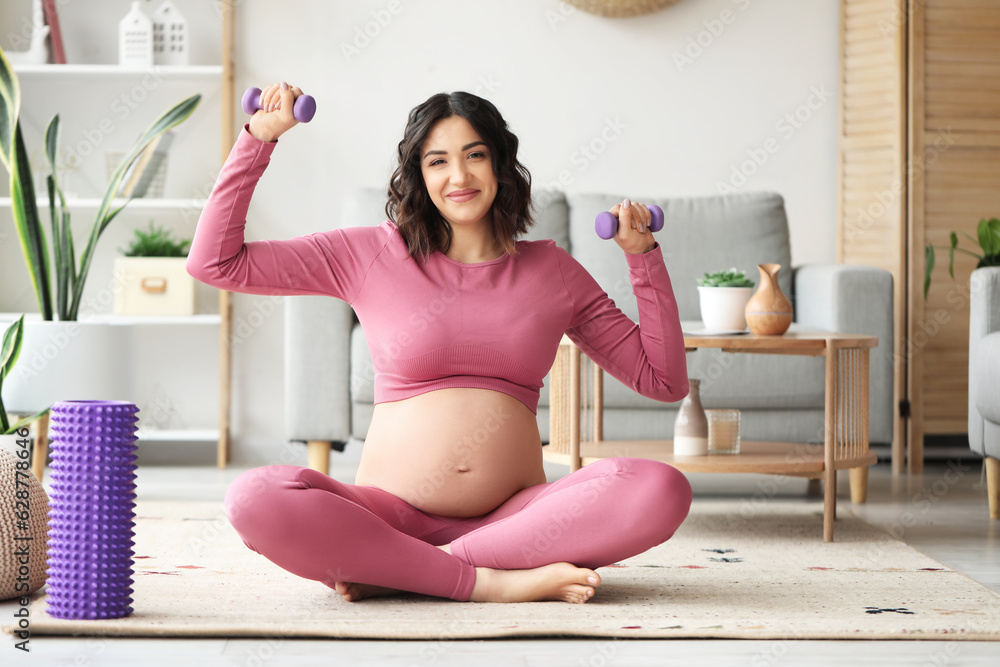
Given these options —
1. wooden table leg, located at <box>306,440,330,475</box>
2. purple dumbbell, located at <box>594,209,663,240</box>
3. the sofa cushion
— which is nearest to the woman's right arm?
purple dumbbell, located at <box>594,209,663,240</box>

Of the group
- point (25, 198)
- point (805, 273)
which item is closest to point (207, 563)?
point (25, 198)

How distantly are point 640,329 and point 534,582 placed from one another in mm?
438

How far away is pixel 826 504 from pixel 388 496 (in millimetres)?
1071

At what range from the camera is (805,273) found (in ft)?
10.3

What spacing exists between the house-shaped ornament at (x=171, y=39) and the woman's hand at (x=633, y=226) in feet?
8.04

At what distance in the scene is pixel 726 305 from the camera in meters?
2.37

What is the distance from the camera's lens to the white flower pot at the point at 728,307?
2365mm

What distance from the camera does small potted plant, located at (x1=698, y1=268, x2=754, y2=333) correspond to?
7.76 ft

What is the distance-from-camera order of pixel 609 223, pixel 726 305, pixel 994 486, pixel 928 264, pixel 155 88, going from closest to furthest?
pixel 609 223 < pixel 726 305 < pixel 994 486 < pixel 928 264 < pixel 155 88

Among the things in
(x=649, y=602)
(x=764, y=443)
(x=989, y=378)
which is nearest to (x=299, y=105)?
(x=649, y=602)

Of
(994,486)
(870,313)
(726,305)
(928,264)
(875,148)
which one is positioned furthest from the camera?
(875,148)

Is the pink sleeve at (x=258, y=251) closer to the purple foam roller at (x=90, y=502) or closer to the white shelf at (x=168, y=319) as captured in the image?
the purple foam roller at (x=90, y=502)

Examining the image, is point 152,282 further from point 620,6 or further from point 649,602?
point 649,602

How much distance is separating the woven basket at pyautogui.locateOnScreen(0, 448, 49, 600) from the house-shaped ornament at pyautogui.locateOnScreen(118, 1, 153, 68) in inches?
86.4
